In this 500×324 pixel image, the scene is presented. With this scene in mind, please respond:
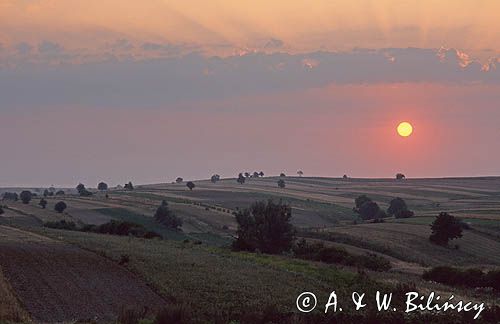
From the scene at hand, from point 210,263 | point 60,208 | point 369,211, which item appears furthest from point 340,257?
point 369,211

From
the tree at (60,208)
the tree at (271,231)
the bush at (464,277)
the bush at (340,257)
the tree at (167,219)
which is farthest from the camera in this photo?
the tree at (60,208)

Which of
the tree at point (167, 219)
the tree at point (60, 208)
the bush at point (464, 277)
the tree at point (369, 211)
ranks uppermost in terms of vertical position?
the tree at point (369, 211)

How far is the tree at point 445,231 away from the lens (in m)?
96.2

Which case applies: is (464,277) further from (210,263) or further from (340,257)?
(210,263)

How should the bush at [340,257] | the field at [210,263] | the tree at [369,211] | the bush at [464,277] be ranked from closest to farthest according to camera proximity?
the field at [210,263], the bush at [464,277], the bush at [340,257], the tree at [369,211]

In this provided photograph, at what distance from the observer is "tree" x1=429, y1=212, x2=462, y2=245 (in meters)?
96.2

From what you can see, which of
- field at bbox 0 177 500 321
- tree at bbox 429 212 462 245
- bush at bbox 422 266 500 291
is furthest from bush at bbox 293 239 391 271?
tree at bbox 429 212 462 245

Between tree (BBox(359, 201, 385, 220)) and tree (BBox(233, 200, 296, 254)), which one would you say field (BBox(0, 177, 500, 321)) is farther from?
tree (BBox(359, 201, 385, 220))

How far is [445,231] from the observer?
316ft

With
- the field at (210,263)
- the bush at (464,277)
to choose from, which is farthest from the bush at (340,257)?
the bush at (464,277)

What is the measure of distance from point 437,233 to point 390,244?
33.6 ft

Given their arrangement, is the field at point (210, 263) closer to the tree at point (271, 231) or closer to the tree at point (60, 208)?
the tree at point (60, 208)

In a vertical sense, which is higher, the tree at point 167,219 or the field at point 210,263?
the tree at point 167,219

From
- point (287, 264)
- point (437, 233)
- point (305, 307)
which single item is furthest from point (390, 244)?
point (305, 307)
